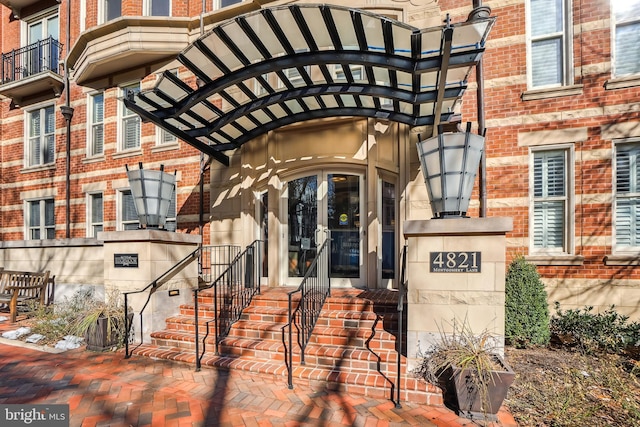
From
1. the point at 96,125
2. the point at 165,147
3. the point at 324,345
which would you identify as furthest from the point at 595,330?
the point at 96,125

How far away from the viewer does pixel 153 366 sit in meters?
4.80

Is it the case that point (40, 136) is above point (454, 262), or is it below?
above

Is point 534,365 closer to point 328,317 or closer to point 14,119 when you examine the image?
point 328,317

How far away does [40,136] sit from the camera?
1086 centimetres

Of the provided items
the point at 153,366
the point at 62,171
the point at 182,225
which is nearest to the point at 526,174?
the point at 153,366

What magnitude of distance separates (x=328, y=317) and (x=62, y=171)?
381 inches

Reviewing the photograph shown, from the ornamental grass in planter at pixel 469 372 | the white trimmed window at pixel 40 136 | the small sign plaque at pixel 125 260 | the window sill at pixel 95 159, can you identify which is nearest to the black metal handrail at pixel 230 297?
the small sign plaque at pixel 125 260

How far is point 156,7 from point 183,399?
952cm

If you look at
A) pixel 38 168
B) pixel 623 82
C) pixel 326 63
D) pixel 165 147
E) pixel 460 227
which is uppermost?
pixel 623 82

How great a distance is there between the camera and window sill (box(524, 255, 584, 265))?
584cm

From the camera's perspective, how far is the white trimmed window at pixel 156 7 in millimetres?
9047

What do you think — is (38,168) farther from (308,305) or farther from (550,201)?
(550,201)

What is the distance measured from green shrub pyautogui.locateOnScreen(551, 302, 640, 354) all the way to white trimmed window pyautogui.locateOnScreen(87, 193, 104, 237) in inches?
430

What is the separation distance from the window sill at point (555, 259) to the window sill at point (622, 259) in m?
0.36
